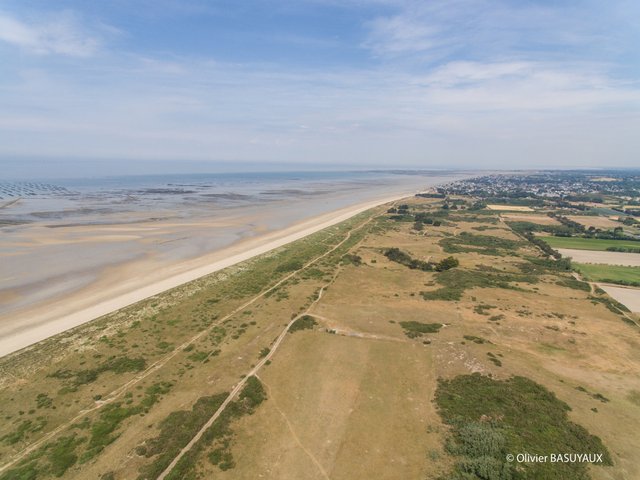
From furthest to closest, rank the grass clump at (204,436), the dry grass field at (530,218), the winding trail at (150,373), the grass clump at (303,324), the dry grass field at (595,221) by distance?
the dry grass field at (530,218) < the dry grass field at (595,221) < the grass clump at (303,324) < the winding trail at (150,373) < the grass clump at (204,436)

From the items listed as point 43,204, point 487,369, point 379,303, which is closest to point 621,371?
point 487,369

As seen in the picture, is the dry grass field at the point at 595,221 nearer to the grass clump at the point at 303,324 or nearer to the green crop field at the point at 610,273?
the green crop field at the point at 610,273

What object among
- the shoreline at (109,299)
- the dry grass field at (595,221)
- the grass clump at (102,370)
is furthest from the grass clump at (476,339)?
the dry grass field at (595,221)

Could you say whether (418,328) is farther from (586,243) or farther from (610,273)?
(586,243)

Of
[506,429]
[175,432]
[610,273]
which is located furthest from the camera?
[610,273]

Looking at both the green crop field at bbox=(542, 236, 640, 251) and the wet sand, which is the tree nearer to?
the wet sand

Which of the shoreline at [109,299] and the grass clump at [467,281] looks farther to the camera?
the grass clump at [467,281]

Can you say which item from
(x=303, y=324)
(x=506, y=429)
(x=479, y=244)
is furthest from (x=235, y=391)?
(x=479, y=244)
